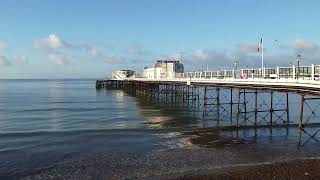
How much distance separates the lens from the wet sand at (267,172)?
625 inches

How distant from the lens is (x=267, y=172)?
16469mm

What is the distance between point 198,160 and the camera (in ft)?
65.3

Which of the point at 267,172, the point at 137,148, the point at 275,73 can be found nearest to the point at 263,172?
the point at 267,172

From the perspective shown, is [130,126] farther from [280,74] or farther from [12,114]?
[12,114]

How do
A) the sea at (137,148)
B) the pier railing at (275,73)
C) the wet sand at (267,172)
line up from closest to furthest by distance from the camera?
the wet sand at (267,172)
the sea at (137,148)
the pier railing at (275,73)

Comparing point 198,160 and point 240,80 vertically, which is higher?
point 240,80

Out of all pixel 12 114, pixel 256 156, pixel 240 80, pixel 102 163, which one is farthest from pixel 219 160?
pixel 12 114

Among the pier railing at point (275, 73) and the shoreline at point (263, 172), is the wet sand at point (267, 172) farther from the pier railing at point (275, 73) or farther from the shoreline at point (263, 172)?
the pier railing at point (275, 73)

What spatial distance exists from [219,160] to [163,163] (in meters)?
2.75

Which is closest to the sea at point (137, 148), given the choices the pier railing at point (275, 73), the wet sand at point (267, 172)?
the wet sand at point (267, 172)

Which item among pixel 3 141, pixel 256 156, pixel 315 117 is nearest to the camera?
pixel 256 156

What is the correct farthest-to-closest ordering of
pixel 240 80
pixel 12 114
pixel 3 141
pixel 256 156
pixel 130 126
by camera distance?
pixel 12 114 < pixel 130 126 < pixel 240 80 < pixel 3 141 < pixel 256 156

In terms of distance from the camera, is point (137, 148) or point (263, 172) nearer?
point (263, 172)

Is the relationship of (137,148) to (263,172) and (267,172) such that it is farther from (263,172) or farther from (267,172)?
(267,172)
